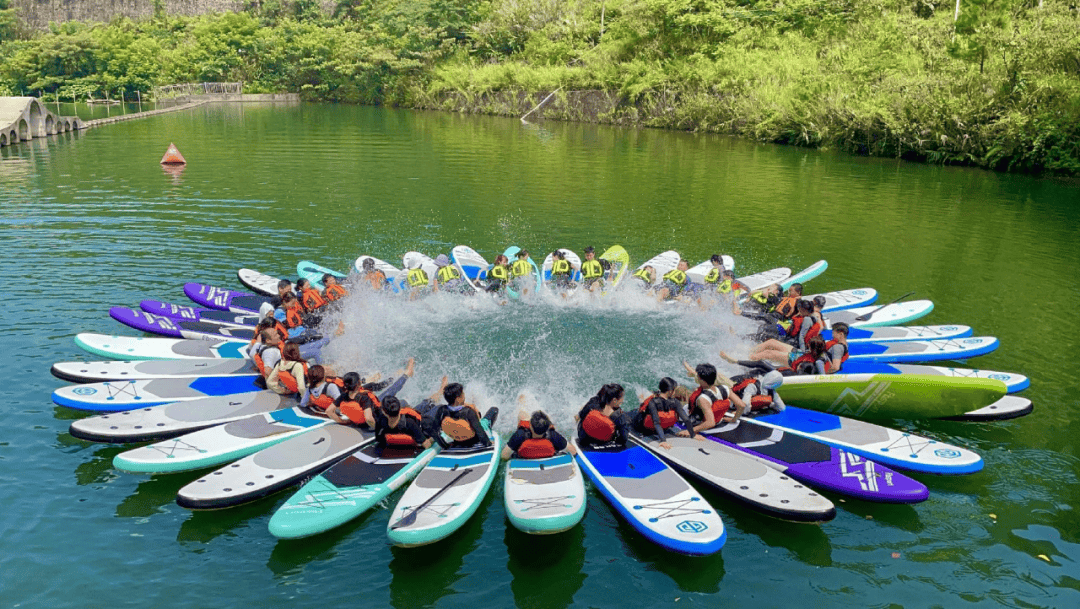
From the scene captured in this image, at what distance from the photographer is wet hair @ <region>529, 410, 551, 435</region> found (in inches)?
378

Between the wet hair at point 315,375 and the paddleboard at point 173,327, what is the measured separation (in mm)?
3569

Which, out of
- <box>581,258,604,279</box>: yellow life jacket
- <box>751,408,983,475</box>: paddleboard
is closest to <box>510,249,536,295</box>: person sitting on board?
<box>581,258,604,279</box>: yellow life jacket

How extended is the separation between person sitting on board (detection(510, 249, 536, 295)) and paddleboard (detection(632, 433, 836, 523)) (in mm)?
6726

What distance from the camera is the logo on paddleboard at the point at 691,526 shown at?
8.08 m

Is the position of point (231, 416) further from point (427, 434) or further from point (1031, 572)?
point (1031, 572)

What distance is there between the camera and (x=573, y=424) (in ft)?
36.3

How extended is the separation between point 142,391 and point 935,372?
12.8 m

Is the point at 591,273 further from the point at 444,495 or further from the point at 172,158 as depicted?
the point at 172,158

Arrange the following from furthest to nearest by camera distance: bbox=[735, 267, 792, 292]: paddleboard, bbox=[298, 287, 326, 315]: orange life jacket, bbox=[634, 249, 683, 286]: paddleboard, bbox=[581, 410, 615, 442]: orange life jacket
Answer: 1. bbox=[634, 249, 683, 286]: paddleboard
2. bbox=[735, 267, 792, 292]: paddleboard
3. bbox=[298, 287, 326, 315]: orange life jacket
4. bbox=[581, 410, 615, 442]: orange life jacket

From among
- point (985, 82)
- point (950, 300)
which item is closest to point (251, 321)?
point (950, 300)

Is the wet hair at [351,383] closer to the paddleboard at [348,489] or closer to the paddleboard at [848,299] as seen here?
the paddleboard at [348,489]

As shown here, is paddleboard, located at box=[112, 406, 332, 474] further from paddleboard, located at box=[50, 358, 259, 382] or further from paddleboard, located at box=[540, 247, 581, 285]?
paddleboard, located at box=[540, 247, 581, 285]

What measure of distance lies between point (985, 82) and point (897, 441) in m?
31.9

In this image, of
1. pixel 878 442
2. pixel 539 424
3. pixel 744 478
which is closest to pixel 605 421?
pixel 539 424
